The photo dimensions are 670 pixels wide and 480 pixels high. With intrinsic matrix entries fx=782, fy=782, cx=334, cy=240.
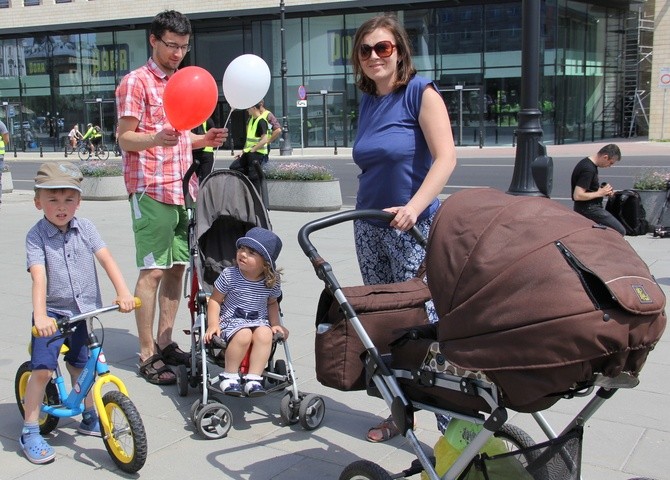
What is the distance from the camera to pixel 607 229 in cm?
246

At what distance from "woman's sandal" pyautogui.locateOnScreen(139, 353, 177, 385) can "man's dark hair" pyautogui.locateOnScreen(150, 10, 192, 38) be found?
6.88ft

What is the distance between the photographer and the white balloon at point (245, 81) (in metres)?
5.04

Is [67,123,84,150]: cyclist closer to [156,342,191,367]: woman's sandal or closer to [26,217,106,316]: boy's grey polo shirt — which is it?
[156,342,191,367]: woman's sandal

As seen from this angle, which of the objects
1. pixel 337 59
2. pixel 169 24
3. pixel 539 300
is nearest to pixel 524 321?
pixel 539 300

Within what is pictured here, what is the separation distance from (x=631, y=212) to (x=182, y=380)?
8.00m

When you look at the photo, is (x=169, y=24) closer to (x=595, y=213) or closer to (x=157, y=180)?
(x=157, y=180)

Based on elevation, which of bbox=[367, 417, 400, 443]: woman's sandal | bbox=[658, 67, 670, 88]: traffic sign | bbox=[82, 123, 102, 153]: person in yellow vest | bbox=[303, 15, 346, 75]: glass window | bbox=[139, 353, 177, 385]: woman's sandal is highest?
bbox=[303, 15, 346, 75]: glass window

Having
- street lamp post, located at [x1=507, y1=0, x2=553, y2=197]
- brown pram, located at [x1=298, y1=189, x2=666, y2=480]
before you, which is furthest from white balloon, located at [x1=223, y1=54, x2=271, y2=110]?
street lamp post, located at [x1=507, y1=0, x2=553, y2=197]

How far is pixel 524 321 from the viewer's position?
7.39ft

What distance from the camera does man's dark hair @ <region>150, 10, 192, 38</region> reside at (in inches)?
189

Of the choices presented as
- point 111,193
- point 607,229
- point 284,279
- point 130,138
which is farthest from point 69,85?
point 607,229

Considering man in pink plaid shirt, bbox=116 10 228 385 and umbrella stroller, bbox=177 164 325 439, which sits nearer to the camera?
umbrella stroller, bbox=177 164 325 439

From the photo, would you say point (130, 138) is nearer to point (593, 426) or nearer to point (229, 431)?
point (229, 431)

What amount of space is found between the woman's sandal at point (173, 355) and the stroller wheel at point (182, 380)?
1.09 ft
